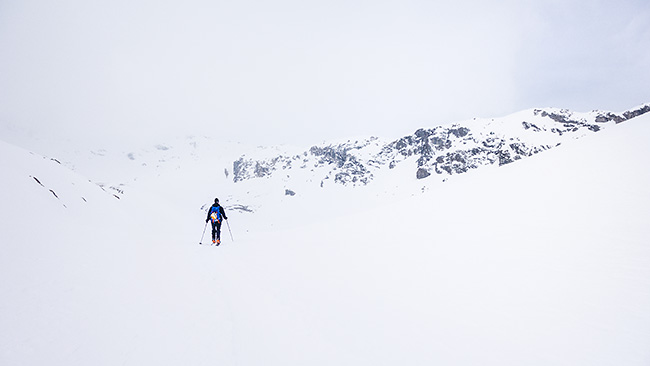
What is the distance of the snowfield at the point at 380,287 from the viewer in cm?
255

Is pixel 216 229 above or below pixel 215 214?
below

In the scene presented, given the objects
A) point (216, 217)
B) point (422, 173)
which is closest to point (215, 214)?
point (216, 217)

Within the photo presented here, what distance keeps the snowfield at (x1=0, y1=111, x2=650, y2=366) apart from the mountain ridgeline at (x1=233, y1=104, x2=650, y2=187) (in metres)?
60.0

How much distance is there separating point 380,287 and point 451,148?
8278 cm

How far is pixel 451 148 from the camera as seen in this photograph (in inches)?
3066

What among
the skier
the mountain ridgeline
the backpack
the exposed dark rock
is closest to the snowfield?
the skier

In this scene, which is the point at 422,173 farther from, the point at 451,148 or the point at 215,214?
the point at 215,214

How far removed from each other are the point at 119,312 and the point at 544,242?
6.45 meters

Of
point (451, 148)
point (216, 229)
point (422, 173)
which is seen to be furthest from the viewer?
point (451, 148)

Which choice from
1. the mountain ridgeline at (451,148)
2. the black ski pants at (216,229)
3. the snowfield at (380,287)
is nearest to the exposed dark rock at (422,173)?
the mountain ridgeline at (451,148)

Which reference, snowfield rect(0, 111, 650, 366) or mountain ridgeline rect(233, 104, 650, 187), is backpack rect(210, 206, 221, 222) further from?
mountain ridgeline rect(233, 104, 650, 187)

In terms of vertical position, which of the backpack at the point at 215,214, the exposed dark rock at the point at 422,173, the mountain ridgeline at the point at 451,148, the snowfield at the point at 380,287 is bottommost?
the snowfield at the point at 380,287

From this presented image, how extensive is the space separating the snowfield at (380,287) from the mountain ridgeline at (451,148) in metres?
60.0

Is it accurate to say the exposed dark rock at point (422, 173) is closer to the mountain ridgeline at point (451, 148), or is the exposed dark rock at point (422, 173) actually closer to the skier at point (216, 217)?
the mountain ridgeline at point (451, 148)
